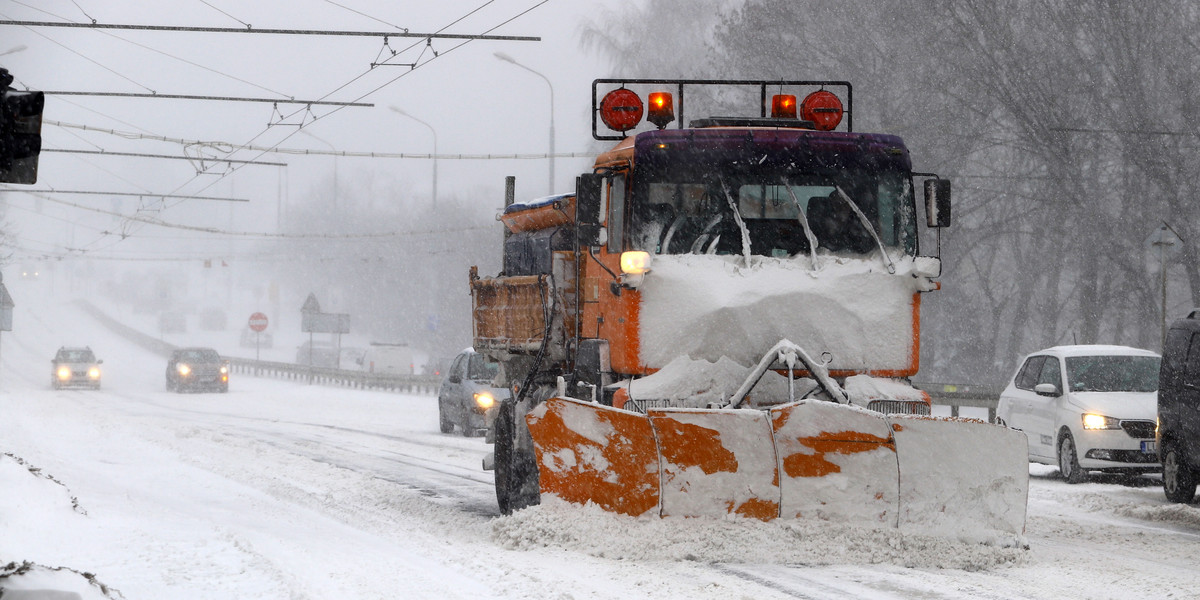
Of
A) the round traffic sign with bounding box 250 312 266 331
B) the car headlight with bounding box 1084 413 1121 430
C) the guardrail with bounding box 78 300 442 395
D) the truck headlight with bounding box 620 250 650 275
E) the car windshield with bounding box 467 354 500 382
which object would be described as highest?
the truck headlight with bounding box 620 250 650 275

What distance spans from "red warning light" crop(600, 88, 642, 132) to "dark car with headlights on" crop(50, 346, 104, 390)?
3825cm

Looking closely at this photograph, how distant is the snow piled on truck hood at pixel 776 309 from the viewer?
8477 millimetres

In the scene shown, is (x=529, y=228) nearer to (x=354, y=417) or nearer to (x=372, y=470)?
(x=372, y=470)


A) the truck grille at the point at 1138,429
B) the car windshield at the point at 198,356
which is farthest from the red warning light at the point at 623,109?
the car windshield at the point at 198,356

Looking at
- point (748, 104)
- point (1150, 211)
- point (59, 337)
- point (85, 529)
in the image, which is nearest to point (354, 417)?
point (748, 104)

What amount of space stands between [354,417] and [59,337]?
63.7 metres

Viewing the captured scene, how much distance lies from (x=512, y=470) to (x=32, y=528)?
12.1 feet

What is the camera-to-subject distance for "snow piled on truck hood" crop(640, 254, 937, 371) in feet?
27.8

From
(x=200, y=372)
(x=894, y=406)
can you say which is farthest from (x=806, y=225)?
(x=200, y=372)

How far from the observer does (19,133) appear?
19.1 ft

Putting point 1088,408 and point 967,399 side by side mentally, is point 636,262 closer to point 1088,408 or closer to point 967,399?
point 1088,408

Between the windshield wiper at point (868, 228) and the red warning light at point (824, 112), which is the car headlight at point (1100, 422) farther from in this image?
the windshield wiper at point (868, 228)

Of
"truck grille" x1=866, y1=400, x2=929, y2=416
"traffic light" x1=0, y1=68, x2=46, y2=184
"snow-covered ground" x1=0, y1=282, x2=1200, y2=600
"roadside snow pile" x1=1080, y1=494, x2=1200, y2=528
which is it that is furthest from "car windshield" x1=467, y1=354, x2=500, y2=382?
"traffic light" x1=0, y1=68, x2=46, y2=184

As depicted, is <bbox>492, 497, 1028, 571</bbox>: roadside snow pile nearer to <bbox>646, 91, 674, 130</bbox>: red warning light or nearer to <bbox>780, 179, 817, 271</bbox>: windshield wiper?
<bbox>780, 179, 817, 271</bbox>: windshield wiper
